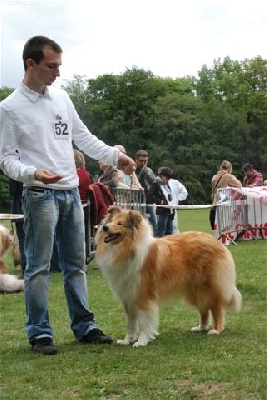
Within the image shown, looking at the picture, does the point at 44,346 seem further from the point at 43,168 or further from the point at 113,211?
the point at 43,168

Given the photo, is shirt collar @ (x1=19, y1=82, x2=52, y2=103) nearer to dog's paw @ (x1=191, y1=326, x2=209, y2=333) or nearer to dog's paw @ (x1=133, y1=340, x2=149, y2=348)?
dog's paw @ (x1=133, y1=340, x2=149, y2=348)

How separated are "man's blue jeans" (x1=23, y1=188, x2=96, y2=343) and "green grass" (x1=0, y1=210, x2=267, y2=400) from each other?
24 cm

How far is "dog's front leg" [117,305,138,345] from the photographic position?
541 cm

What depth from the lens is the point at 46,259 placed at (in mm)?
4969

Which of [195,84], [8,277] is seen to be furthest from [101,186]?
[195,84]

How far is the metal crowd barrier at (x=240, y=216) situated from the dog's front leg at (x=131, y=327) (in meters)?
9.05

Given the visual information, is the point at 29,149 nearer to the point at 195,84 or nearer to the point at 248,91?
the point at 248,91

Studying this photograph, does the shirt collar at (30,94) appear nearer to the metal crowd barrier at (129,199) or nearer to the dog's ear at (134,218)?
the dog's ear at (134,218)

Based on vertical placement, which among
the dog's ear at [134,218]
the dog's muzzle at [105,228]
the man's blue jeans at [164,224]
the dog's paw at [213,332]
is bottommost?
the dog's paw at [213,332]

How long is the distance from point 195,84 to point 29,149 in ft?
230

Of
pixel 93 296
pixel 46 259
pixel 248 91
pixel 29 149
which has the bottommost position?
pixel 93 296

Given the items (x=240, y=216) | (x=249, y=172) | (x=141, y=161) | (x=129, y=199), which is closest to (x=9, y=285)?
A: (x=129, y=199)

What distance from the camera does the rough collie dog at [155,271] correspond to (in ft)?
17.6

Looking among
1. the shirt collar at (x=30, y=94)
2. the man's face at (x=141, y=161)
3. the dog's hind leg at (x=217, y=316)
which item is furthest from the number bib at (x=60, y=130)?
the man's face at (x=141, y=161)
